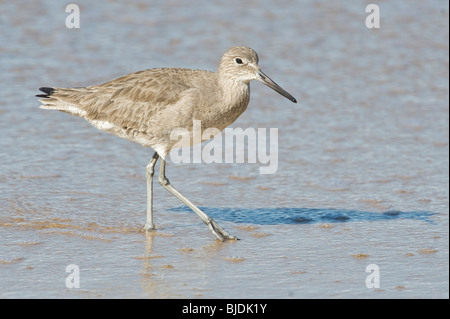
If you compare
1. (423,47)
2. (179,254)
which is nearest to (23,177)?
(179,254)

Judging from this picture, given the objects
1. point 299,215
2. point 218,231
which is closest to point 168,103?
point 218,231

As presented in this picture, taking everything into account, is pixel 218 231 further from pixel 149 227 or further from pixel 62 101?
pixel 62 101

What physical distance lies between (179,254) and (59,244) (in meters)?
0.93

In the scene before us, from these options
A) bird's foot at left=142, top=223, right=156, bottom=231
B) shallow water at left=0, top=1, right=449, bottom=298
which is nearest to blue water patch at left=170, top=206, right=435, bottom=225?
shallow water at left=0, top=1, right=449, bottom=298

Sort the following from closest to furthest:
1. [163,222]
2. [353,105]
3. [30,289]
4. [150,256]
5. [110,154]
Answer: [30,289] → [150,256] → [163,222] → [110,154] → [353,105]

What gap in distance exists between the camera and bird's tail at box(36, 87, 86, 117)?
785 cm

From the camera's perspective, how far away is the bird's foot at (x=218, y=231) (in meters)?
7.17

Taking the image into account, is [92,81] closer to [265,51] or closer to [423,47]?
[265,51]

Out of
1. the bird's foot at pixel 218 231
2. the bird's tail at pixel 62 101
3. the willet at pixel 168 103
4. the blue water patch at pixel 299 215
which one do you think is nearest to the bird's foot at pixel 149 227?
the willet at pixel 168 103

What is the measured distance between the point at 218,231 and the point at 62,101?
193 cm

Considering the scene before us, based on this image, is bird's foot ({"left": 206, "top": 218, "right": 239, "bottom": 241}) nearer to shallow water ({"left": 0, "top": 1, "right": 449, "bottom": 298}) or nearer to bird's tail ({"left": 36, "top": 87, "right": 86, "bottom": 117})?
shallow water ({"left": 0, "top": 1, "right": 449, "bottom": 298})

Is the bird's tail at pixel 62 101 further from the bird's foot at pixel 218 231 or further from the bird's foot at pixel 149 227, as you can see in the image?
the bird's foot at pixel 218 231

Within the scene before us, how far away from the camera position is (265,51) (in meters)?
12.4

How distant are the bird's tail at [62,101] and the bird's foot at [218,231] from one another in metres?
1.59
